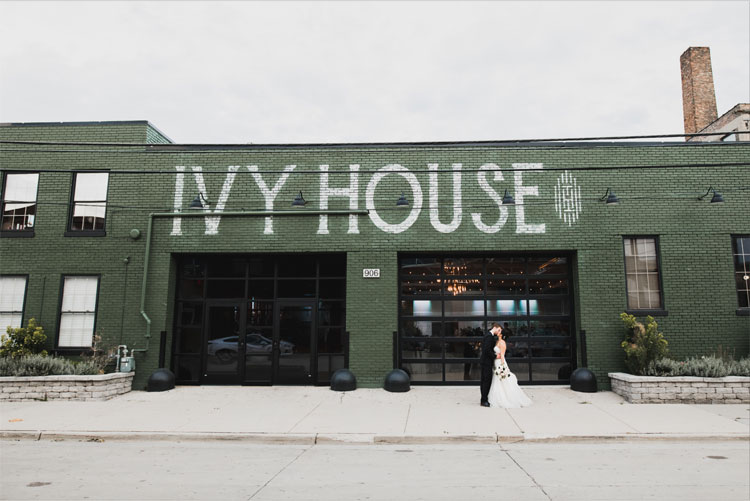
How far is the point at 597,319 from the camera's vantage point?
12.5 meters

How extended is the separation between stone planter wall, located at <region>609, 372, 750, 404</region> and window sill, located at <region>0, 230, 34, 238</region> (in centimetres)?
1557

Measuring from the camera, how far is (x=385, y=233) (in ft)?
43.0

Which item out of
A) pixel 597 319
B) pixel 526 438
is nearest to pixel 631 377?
pixel 597 319

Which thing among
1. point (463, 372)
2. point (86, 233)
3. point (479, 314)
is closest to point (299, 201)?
point (479, 314)

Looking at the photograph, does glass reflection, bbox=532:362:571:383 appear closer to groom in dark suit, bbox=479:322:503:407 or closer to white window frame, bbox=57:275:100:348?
groom in dark suit, bbox=479:322:503:407

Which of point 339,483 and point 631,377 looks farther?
point 631,377

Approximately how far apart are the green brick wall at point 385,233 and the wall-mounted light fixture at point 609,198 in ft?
0.56

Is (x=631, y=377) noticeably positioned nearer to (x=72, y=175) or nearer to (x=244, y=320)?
(x=244, y=320)

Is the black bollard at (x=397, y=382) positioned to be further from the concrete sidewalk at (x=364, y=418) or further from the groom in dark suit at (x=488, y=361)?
the groom in dark suit at (x=488, y=361)

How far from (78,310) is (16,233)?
2.80 meters

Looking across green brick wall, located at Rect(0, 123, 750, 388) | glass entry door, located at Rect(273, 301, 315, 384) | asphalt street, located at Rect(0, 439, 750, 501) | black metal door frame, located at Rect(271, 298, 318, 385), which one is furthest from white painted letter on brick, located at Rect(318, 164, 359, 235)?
asphalt street, located at Rect(0, 439, 750, 501)

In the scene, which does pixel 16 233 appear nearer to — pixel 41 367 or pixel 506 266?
pixel 41 367

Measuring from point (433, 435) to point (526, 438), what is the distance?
59.7 inches

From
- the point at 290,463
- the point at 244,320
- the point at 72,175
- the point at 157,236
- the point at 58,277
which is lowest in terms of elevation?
the point at 290,463
